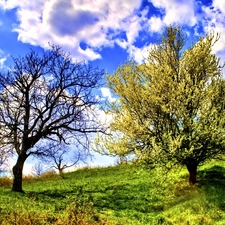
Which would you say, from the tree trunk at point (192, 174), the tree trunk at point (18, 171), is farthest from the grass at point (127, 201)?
the tree trunk at point (18, 171)

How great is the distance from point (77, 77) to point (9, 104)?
6.00m

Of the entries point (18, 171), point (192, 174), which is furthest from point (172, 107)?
point (18, 171)

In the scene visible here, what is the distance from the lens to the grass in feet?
51.8

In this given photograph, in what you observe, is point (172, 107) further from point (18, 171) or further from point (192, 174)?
point (18, 171)

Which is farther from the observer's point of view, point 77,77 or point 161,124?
point 77,77

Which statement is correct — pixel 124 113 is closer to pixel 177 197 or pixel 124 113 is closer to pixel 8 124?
pixel 177 197

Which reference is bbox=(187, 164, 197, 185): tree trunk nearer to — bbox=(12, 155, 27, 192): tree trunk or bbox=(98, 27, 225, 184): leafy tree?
bbox=(98, 27, 225, 184): leafy tree

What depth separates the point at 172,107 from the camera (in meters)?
23.8

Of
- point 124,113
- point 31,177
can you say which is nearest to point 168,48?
point 124,113

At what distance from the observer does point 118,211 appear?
66.4ft

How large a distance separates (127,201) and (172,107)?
6.89 metres

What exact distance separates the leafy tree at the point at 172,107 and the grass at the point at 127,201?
186cm

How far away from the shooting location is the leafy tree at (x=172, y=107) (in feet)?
75.6

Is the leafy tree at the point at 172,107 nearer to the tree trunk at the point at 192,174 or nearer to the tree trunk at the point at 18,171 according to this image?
the tree trunk at the point at 192,174
